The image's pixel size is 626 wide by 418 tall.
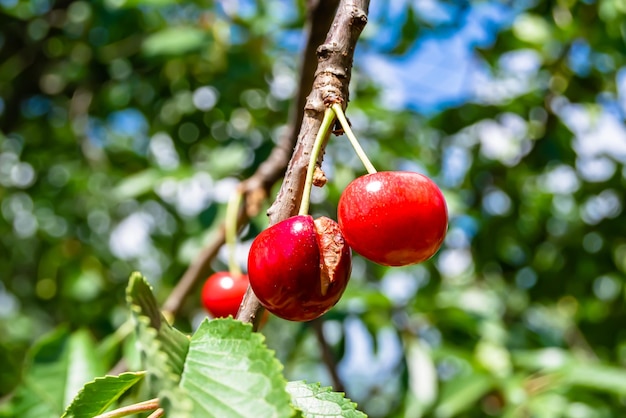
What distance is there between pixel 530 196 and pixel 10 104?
2464mm

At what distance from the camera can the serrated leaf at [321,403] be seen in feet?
2.54

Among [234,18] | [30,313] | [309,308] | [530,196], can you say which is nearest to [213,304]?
[309,308]

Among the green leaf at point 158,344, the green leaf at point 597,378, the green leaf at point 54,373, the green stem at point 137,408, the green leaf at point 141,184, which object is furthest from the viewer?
the green leaf at point 141,184

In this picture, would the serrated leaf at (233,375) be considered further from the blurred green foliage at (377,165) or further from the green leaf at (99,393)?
the blurred green foliage at (377,165)

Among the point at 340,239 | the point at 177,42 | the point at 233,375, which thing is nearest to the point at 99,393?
the point at 233,375

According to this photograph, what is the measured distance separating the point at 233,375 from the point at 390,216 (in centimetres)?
25

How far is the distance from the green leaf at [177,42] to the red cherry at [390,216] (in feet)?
5.27

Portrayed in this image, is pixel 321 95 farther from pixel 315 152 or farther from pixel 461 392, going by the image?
pixel 461 392

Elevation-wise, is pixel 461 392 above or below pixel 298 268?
below

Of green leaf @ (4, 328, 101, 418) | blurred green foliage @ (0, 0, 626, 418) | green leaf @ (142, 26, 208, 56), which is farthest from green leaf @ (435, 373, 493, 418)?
green leaf @ (142, 26, 208, 56)

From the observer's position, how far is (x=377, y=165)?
8.16ft

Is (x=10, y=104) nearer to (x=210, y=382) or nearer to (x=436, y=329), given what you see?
(x=436, y=329)

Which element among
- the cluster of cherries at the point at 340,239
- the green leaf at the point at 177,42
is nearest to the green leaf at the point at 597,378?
the cluster of cherries at the point at 340,239

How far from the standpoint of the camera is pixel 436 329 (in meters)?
2.52
